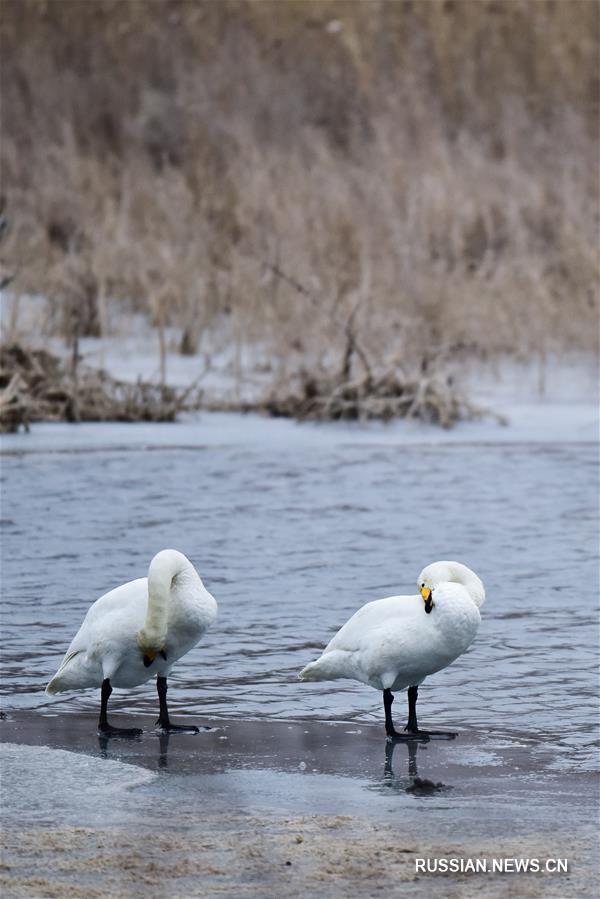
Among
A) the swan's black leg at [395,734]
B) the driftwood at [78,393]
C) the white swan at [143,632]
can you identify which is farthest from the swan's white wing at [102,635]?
the driftwood at [78,393]

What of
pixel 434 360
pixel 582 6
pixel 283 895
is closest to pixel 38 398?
pixel 434 360

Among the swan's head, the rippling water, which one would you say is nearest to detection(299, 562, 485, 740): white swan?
the swan's head

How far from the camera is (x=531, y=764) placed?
5.39m

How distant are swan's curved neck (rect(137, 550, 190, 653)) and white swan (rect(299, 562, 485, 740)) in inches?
21.2

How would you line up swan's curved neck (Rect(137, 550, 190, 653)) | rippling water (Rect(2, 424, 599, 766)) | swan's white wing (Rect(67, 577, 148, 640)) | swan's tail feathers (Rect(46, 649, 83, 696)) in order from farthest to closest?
rippling water (Rect(2, 424, 599, 766)) < swan's tail feathers (Rect(46, 649, 83, 696)) < swan's white wing (Rect(67, 577, 148, 640)) < swan's curved neck (Rect(137, 550, 190, 653))

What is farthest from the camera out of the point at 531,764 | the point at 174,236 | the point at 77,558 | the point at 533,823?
the point at 174,236

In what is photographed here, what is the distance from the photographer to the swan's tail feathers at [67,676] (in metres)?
5.94

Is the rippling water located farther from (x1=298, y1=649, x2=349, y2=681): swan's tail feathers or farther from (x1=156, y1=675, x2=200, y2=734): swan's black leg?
(x1=156, y1=675, x2=200, y2=734): swan's black leg

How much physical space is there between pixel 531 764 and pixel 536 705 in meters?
0.81

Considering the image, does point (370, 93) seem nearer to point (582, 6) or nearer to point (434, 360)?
point (582, 6)

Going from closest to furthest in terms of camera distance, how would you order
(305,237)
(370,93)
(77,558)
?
(77,558)
(305,237)
(370,93)

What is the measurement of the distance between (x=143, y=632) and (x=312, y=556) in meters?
3.74

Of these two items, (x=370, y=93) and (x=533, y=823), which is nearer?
(x=533, y=823)

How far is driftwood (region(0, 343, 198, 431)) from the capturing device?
15023 mm
